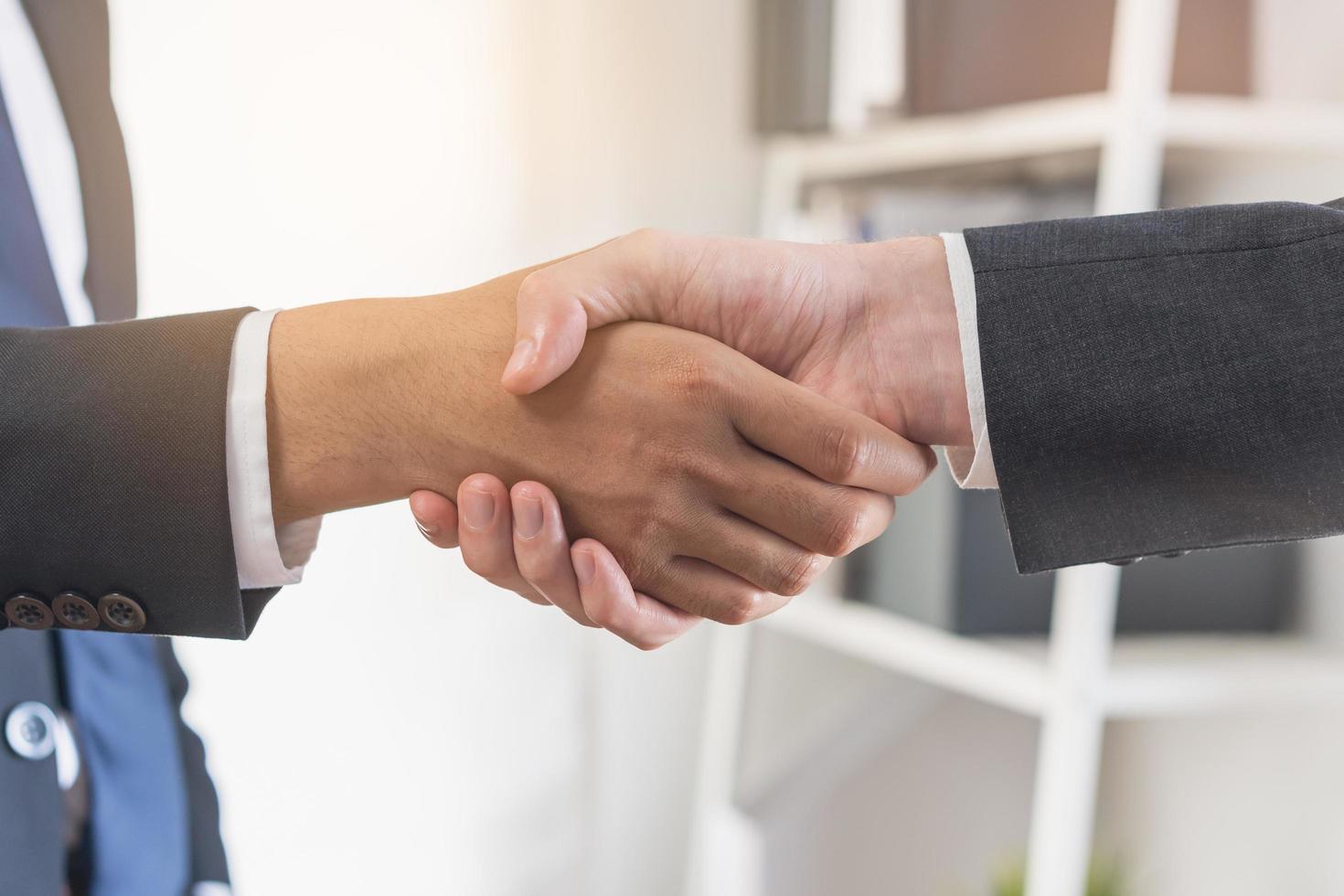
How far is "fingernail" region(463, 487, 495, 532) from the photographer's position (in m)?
0.77

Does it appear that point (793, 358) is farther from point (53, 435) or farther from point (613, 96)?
point (613, 96)

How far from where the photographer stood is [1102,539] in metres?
0.68

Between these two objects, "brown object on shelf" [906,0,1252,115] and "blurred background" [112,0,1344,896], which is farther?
"brown object on shelf" [906,0,1252,115]

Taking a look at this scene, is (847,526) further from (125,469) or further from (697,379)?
(125,469)

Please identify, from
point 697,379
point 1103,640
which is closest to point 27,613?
point 697,379

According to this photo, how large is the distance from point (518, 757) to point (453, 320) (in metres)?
0.93

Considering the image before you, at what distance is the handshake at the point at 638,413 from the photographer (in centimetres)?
76

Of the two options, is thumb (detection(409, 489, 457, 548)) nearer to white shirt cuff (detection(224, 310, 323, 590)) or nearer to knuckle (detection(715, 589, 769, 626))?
white shirt cuff (detection(224, 310, 323, 590))

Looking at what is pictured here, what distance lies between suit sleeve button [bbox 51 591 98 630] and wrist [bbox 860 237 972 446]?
589mm

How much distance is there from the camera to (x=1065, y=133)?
1167 millimetres

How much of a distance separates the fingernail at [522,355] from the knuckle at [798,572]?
248 mm

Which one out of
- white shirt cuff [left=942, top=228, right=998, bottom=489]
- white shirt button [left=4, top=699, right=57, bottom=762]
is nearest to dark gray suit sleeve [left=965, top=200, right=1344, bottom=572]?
white shirt cuff [left=942, top=228, right=998, bottom=489]

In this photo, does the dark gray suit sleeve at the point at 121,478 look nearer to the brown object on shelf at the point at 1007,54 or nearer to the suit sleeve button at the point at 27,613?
the suit sleeve button at the point at 27,613

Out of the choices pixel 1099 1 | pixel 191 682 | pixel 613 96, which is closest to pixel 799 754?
pixel 191 682
